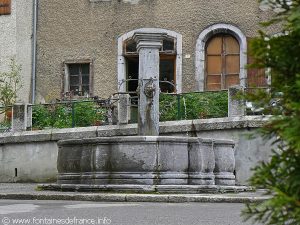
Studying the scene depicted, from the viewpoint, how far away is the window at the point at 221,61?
78.6 ft

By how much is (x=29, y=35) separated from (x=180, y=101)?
8.26 meters

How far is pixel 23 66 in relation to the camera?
24812 mm

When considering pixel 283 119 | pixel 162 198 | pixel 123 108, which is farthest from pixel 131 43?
pixel 283 119

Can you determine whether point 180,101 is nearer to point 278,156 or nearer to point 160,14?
point 160,14

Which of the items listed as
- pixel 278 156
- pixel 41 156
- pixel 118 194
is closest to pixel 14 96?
pixel 41 156

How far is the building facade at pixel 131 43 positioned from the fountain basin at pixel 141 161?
1063cm

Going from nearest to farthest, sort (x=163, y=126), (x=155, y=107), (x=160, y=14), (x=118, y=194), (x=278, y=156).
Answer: (x=278, y=156) → (x=118, y=194) → (x=155, y=107) → (x=163, y=126) → (x=160, y=14)

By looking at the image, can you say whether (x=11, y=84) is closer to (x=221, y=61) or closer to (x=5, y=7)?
(x=5, y=7)

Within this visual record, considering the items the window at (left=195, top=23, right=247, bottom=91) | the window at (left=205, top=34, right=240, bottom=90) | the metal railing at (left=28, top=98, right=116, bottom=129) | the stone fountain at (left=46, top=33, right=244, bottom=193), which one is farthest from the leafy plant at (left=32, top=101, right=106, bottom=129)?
the stone fountain at (left=46, top=33, right=244, bottom=193)

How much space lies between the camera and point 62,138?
19.3 m

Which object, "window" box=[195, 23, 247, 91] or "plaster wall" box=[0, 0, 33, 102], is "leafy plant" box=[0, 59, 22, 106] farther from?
"window" box=[195, 23, 247, 91]

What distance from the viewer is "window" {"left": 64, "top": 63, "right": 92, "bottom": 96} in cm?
2484

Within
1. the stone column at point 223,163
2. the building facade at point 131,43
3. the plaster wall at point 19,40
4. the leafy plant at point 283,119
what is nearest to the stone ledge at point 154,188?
the stone column at point 223,163

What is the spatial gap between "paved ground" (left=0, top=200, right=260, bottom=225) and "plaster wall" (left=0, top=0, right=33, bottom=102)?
14.4m
